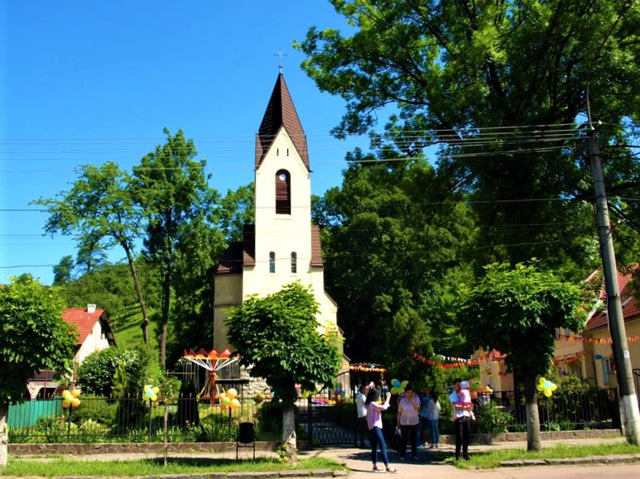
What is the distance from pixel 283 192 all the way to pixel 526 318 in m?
28.3

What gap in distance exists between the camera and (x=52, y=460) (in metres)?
14.0

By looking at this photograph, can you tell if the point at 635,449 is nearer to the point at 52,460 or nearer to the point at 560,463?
the point at 560,463

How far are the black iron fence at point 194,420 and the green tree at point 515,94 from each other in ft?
14.8

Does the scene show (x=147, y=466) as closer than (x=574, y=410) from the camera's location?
Yes

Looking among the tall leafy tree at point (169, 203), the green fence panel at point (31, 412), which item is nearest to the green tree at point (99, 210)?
the tall leafy tree at point (169, 203)

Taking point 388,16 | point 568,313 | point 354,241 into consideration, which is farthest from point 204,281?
point 568,313

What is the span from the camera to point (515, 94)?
64.3ft

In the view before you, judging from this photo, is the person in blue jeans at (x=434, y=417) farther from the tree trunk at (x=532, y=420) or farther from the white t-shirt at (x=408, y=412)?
the tree trunk at (x=532, y=420)

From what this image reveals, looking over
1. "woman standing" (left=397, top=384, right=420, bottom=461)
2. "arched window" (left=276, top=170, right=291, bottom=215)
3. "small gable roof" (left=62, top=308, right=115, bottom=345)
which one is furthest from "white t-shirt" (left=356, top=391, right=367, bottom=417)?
"small gable roof" (left=62, top=308, right=115, bottom=345)

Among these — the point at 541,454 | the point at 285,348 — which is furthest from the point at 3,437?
the point at 541,454

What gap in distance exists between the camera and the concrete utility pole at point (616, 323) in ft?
44.8

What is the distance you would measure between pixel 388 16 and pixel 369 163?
17.9ft

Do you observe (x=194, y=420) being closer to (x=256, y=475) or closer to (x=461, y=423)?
(x=256, y=475)

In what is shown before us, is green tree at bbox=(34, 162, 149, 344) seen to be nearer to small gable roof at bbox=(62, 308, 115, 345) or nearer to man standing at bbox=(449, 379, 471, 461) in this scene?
small gable roof at bbox=(62, 308, 115, 345)
